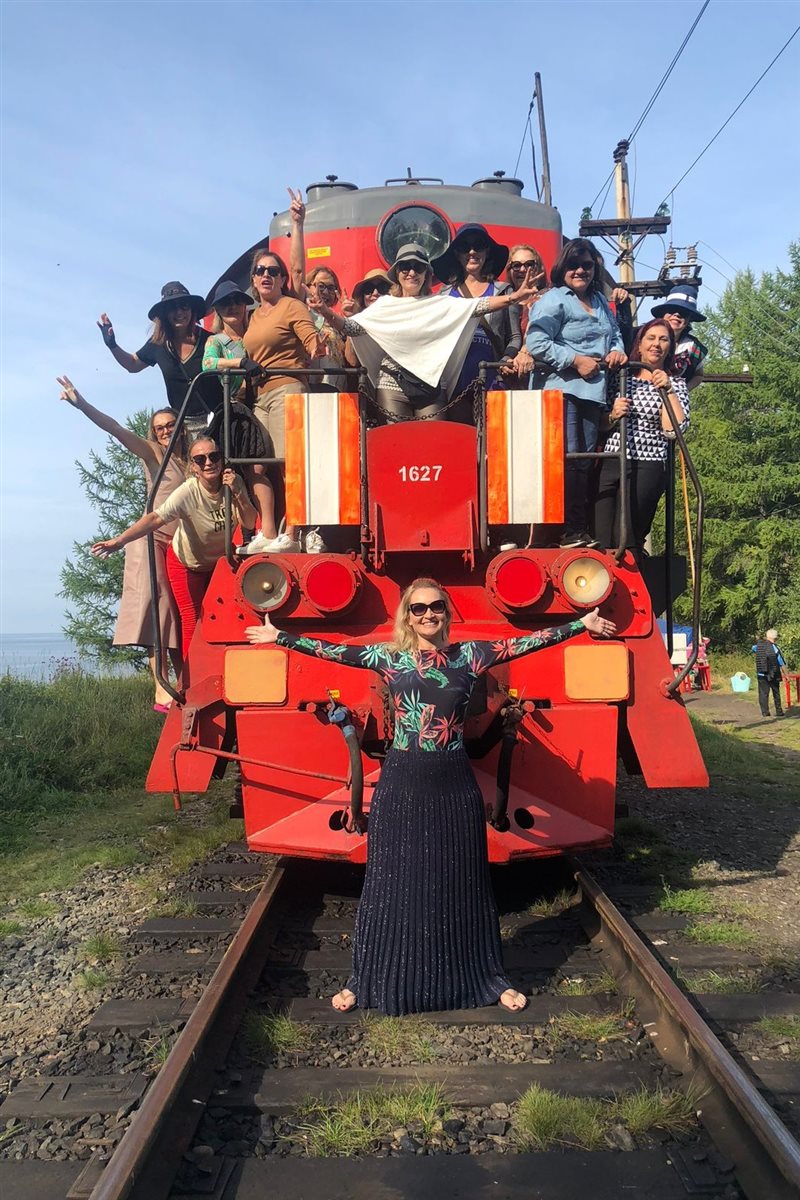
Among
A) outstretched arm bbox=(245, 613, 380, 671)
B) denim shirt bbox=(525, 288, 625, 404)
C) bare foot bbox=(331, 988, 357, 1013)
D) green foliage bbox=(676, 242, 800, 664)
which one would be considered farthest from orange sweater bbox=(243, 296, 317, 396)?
green foliage bbox=(676, 242, 800, 664)

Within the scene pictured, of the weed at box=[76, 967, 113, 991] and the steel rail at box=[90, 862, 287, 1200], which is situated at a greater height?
the steel rail at box=[90, 862, 287, 1200]

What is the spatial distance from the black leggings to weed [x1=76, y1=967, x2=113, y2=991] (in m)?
3.09

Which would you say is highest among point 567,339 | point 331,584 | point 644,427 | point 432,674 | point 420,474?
point 567,339

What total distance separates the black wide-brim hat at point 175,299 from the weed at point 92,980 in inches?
174

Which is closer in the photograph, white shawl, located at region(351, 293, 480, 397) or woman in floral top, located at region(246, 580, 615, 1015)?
woman in floral top, located at region(246, 580, 615, 1015)

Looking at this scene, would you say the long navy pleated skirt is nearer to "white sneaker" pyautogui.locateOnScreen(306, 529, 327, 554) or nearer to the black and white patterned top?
"white sneaker" pyautogui.locateOnScreen(306, 529, 327, 554)

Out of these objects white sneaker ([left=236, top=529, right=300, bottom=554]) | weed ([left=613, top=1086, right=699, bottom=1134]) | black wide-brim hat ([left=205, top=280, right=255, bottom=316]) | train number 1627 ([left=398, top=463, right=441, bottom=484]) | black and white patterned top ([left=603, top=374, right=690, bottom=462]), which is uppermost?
black wide-brim hat ([left=205, top=280, right=255, bottom=316])

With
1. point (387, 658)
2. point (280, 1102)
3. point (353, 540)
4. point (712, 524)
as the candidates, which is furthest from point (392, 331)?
point (712, 524)

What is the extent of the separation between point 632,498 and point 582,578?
1.01 meters

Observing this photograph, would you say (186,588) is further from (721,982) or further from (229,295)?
(721,982)

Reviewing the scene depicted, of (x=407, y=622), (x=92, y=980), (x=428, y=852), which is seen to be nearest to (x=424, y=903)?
(x=428, y=852)

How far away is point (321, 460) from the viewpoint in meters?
4.34

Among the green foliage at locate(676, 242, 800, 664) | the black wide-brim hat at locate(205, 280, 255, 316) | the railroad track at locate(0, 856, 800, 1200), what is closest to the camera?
the railroad track at locate(0, 856, 800, 1200)

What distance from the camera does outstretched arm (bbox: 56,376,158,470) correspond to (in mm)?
5824
